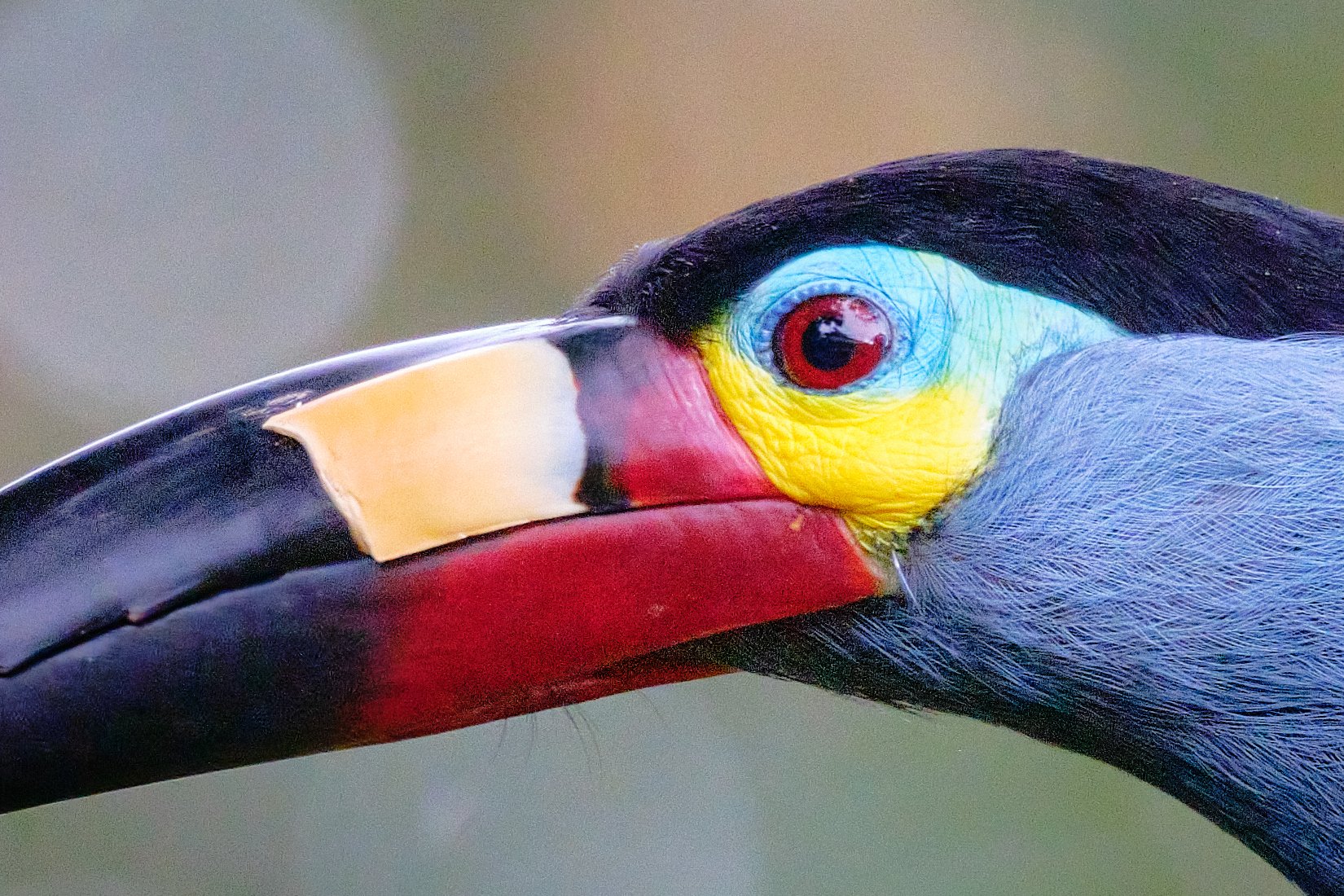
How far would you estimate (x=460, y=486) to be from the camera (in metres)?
1.66

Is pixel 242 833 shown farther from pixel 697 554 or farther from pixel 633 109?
pixel 697 554

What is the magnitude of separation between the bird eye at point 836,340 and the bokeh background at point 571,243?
233 centimetres

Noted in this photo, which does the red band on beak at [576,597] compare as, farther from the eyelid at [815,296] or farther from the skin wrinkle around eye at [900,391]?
the eyelid at [815,296]

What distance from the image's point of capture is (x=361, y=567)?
1.64m

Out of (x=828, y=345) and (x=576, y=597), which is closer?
(x=576, y=597)

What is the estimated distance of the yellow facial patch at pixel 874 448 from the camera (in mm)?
1713

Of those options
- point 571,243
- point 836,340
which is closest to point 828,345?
point 836,340

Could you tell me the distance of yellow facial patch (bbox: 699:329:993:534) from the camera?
1.71m

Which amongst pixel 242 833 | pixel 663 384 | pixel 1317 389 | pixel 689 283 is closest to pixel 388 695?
pixel 663 384

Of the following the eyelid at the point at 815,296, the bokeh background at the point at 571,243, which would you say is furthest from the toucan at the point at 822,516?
the bokeh background at the point at 571,243

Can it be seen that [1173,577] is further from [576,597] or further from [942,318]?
[576,597]

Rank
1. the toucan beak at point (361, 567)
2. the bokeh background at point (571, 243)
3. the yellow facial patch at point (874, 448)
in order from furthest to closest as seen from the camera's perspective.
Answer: the bokeh background at point (571, 243) < the yellow facial patch at point (874, 448) < the toucan beak at point (361, 567)

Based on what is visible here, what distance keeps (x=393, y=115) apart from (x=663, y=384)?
459cm

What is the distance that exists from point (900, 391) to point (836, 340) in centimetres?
10
